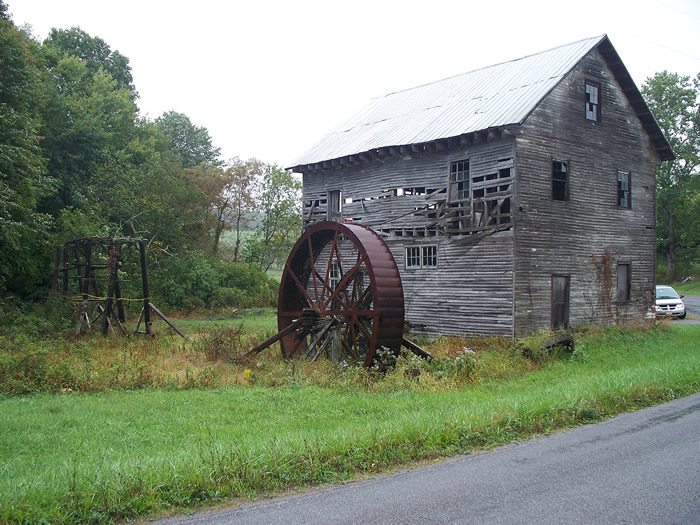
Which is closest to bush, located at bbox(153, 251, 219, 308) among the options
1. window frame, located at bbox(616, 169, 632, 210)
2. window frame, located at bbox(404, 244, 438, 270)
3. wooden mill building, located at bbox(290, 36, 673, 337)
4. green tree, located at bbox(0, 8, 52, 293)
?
green tree, located at bbox(0, 8, 52, 293)

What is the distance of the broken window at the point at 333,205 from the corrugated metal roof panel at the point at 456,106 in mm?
1477

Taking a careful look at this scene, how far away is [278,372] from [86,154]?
24.2 meters

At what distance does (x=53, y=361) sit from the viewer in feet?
40.2

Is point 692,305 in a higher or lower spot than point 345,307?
lower

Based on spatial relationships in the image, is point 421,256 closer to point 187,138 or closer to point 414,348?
point 414,348

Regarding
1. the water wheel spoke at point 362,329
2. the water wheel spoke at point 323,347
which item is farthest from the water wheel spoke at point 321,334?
the water wheel spoke at point 362,329

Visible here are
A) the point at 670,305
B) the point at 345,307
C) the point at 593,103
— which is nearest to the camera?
the point at 345,307

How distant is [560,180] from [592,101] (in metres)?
3.40

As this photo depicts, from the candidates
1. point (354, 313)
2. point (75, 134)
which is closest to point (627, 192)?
point (354, 313)

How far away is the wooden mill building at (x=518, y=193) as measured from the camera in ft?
57.6

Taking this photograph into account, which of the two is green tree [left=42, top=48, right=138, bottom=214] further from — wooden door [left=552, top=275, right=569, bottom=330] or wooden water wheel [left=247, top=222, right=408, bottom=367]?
wooden door [left=552, top=275, right=569, bottom=330]

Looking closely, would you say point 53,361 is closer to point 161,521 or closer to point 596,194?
point 161,521

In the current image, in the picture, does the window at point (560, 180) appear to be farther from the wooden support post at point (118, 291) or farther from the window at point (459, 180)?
the wooden support post at point (118, 291)

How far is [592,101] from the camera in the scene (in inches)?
775
